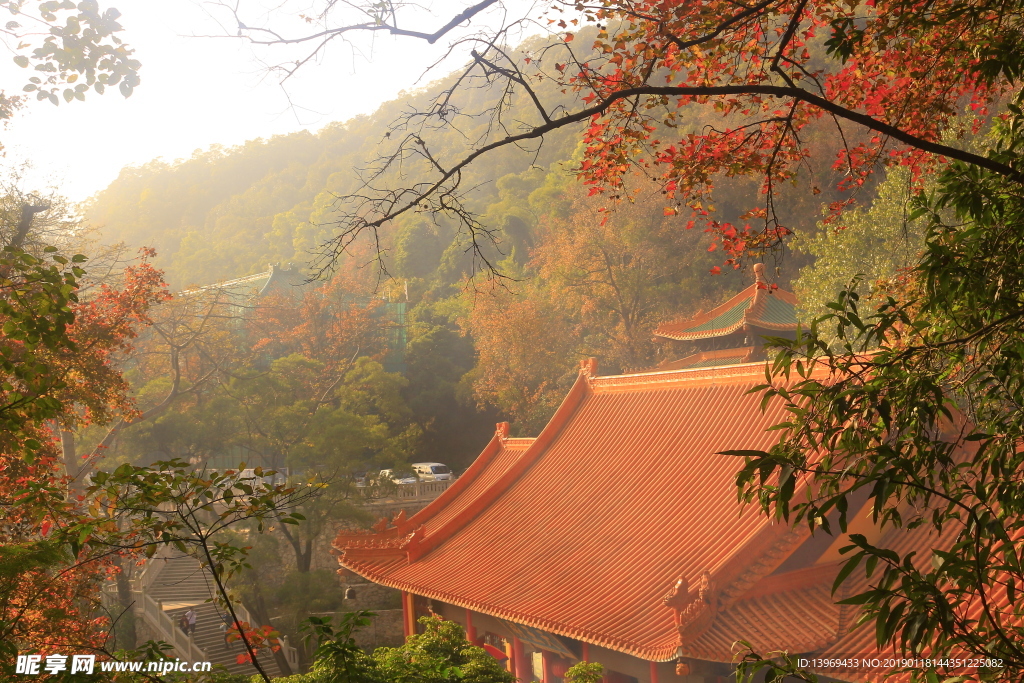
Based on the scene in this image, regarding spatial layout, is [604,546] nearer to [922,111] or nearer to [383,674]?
[383,674]

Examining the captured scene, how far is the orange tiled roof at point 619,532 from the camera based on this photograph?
5969 mm

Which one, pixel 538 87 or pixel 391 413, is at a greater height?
pixel 538 87

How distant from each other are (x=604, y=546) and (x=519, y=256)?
2483cm

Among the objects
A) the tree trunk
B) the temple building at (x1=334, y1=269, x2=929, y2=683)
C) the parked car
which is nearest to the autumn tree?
the temple building at (x1=334, y1=269, x2=929, y2=683)

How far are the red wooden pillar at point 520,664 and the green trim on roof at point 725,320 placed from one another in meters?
11.5

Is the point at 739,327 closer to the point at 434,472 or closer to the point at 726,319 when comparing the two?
the point at 726,319

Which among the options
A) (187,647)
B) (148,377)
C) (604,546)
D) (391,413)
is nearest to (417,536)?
(604,546)

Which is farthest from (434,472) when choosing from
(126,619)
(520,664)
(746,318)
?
(520,664)

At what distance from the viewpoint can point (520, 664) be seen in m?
7.91

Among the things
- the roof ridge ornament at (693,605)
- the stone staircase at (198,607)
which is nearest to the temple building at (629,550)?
the roof ridge ornament at (693,605)

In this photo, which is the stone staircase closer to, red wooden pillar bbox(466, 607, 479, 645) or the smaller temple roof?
red wooden pillar bbox(466, 607, 479, 645)

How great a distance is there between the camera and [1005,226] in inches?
75.7

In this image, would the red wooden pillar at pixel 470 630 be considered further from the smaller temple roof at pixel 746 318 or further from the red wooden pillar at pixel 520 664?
the smaller temple roof at pixel 746 318

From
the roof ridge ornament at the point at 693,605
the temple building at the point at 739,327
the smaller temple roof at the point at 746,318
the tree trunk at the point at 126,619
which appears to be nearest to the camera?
the roof ridge ornament at the point at 693,605
